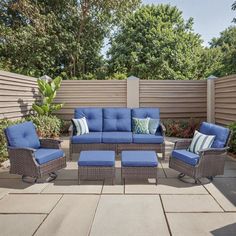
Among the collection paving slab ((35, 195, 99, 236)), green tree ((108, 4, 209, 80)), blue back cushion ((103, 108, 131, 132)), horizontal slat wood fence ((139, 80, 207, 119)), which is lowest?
paving slab ((35, 195, 99, 236))

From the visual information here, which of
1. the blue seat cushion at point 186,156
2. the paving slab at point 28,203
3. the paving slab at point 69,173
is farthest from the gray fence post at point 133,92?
the paving slab at point 28,203

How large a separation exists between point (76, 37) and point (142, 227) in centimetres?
1138

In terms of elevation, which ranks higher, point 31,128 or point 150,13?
point 150,13

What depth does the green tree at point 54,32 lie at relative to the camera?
35.9ft

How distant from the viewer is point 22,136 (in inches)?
176

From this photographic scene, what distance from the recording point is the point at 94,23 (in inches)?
503

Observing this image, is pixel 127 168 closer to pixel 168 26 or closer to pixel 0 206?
pixel 0 206

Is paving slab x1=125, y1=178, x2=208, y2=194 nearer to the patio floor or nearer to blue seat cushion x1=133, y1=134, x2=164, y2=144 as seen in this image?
the patio floor

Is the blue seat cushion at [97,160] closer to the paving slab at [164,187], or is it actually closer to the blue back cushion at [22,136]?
the paving slab at [164,187]

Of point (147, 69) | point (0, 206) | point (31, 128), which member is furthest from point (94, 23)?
point (0, 206)

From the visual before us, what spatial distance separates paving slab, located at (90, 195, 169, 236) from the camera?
8.67ft

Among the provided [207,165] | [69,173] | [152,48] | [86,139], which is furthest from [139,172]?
[152,48]

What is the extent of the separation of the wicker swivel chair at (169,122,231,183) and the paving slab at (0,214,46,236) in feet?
7.24

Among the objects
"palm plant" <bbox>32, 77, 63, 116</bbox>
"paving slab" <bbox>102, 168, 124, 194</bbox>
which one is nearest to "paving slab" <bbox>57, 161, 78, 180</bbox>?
"paving slab" <bbox>102, 168, 124, 194</bbox>
